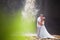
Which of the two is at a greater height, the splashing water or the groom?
the splashing water

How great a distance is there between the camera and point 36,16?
1743mm

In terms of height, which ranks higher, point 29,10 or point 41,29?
point 29,10

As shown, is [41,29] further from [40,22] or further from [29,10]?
[29,10]

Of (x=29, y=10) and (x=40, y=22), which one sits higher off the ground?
(x=29, y=10)

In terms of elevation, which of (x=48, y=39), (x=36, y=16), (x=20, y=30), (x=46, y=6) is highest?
(x=46, y=6)

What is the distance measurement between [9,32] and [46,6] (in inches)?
21.1

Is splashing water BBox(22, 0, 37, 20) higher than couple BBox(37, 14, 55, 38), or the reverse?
splashing water BBox(22, 0, 37, 20)

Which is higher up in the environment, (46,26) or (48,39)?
(46,26)

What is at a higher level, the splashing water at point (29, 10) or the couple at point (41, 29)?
the splashing water at point (29, 10)

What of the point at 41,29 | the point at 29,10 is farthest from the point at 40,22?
the point at 29,10

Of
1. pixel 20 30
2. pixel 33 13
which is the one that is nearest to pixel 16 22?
pixel 20 30

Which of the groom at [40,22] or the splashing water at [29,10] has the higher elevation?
the splashing water at [29,10]

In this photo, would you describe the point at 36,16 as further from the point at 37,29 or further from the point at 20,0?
the point at 20,0

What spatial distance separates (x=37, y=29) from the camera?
1.74 metres
